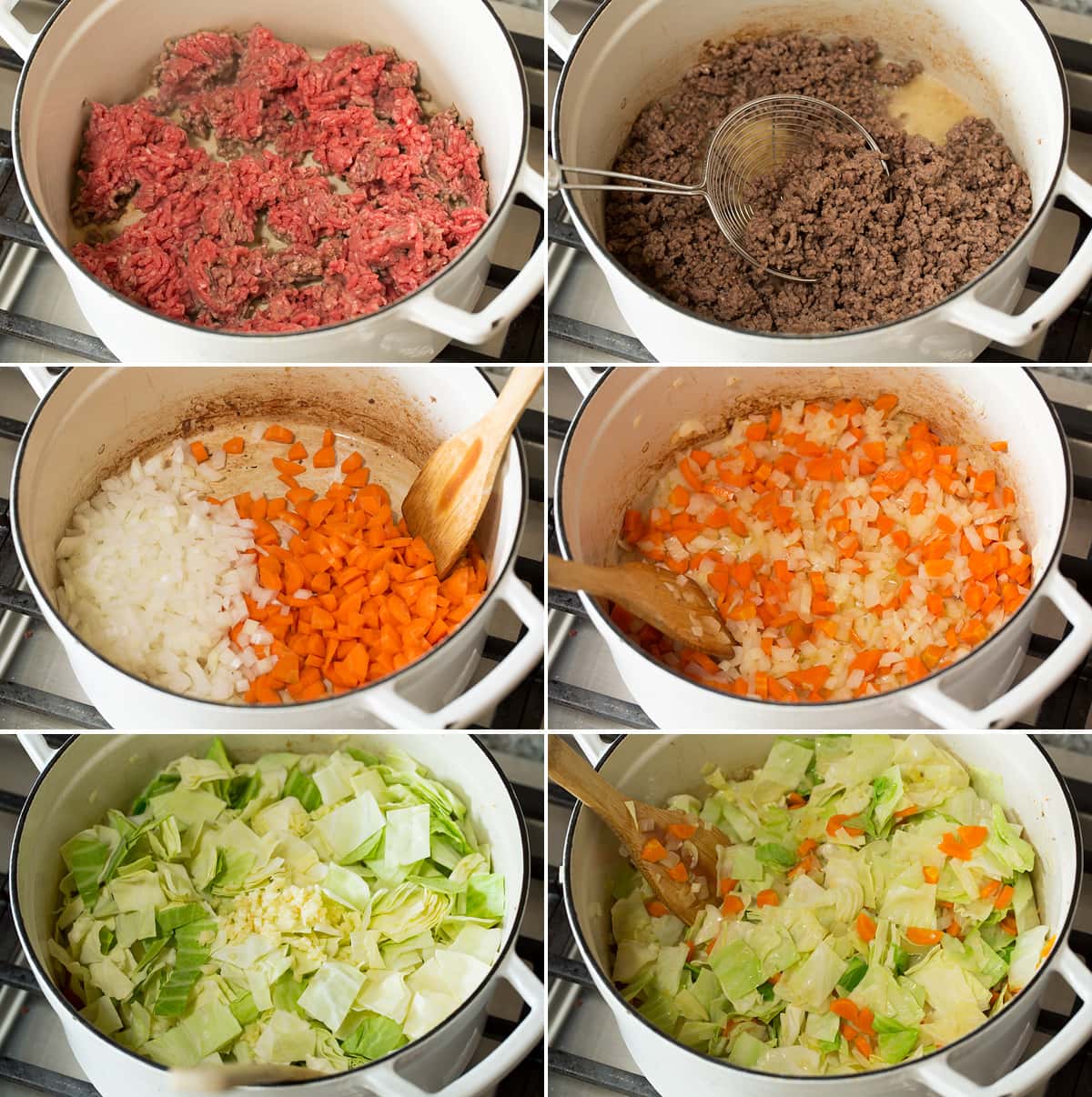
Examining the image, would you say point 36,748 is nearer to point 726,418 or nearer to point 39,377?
point 39,377

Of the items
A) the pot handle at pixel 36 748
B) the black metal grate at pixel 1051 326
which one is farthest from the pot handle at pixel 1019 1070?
the pot handle at pixel 36 748

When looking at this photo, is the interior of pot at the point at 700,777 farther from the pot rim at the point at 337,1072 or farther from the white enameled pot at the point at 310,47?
the white enameled pot at the point at 310,47

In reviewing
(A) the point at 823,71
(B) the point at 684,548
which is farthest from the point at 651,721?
(A) the point at 823,71

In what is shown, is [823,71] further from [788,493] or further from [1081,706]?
[1081,706]

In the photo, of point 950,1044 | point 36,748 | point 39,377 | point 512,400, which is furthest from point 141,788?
point 950,1044

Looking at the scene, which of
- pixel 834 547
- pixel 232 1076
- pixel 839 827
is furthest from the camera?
pixel 839 827

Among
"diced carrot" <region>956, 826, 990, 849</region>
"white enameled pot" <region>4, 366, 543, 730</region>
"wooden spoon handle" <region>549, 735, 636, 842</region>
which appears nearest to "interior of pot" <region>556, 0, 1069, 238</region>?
"white enameled pot" <region>4, 366, 543, 730</region>
